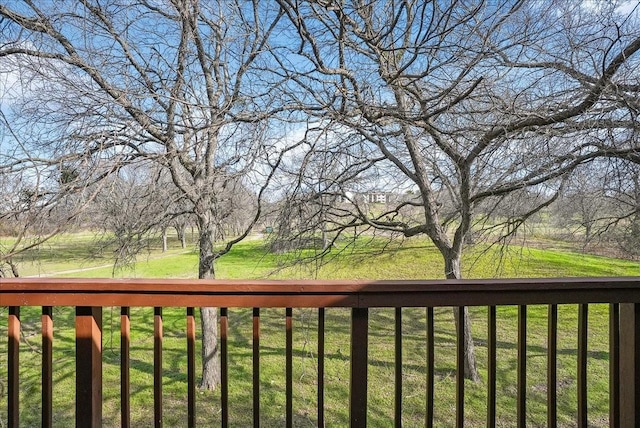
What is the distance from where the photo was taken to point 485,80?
324cm

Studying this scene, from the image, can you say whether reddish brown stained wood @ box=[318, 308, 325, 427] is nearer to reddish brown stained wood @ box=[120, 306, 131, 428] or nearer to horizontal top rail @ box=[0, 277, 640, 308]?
horizontal top rail @ box=[0, 277, 640, 308]

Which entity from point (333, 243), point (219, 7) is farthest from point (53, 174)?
point (333, 243)

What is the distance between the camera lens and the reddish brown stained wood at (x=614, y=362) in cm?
129

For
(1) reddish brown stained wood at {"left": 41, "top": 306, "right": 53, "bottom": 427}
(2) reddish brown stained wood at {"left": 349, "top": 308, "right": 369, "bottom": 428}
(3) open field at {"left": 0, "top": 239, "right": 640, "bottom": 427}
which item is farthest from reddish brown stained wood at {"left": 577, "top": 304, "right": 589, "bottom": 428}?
(3) open field at {"left": 0, "top": 239, "right": 640, "bottom": 427}

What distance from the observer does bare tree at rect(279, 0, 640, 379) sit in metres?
2.89

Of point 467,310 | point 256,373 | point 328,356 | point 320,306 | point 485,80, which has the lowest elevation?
point 328,356

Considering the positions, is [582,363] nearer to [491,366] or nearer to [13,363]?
[491,366]

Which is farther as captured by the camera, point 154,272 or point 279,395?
point 154,272

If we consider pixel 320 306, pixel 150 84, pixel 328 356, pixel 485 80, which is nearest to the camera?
pixel 320 306

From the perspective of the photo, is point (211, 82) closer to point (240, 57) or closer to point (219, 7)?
point (240, 57)

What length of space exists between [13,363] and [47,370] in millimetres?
109

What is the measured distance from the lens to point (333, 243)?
5426mm

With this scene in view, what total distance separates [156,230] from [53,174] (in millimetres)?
1590

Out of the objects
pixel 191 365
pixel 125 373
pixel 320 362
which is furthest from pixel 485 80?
pixel 125 373
